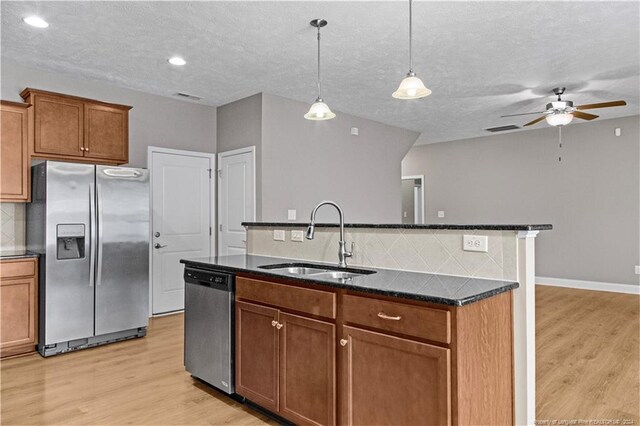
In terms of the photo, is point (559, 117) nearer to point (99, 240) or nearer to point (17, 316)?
point (99, 240)

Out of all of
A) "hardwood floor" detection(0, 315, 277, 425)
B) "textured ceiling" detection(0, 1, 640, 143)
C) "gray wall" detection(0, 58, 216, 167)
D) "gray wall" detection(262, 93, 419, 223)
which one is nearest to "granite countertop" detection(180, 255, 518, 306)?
"hardwood floor" detection(0, 315, 277, 425)

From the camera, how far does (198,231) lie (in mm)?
5344

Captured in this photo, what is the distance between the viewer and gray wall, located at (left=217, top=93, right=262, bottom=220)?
4926 millimetres

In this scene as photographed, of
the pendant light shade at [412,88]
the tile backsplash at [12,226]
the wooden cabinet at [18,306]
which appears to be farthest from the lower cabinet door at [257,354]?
the tile backsplash at [12,226]

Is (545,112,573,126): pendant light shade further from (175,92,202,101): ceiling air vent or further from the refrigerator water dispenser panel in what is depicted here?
the refrigerator water dispenser panel

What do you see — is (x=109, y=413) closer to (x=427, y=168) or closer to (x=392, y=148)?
(x=392, y=148)

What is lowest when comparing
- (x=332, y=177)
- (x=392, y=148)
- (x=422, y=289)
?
(x=422, y=289)

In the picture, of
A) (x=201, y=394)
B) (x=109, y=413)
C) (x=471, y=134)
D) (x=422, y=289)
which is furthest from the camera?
(x=471, y=134)

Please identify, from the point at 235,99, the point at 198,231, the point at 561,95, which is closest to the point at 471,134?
the point at 561,95

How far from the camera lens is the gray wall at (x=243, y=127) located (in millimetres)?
4926

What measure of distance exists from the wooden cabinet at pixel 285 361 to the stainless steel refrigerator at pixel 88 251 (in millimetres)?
1943

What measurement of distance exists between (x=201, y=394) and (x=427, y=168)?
23.0 feet

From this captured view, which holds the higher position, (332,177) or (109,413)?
(332,177)

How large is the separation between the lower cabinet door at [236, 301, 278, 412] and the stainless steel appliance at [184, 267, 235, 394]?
9cm
